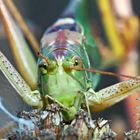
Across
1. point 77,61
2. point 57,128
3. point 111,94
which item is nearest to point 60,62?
point 77,61

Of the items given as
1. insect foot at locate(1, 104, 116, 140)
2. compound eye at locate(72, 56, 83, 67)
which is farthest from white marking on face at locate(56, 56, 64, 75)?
insect foot at locate(1, 104, 116, 140)

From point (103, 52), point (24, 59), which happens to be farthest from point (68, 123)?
point (103, 52)

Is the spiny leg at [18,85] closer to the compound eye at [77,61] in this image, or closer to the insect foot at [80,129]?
the compound eye at [77,61]

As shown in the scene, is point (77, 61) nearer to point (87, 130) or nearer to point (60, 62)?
point (60, 62)

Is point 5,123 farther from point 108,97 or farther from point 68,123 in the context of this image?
point 108,97

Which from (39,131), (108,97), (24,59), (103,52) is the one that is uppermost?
(103,52)

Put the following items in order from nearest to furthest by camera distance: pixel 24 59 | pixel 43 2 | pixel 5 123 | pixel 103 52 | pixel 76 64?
1. pixel 5 123
2. pixel 76 64
3. pixel 24 59
4. pixel 103 52
5. pixel 43 2

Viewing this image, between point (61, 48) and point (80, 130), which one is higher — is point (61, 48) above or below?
above
